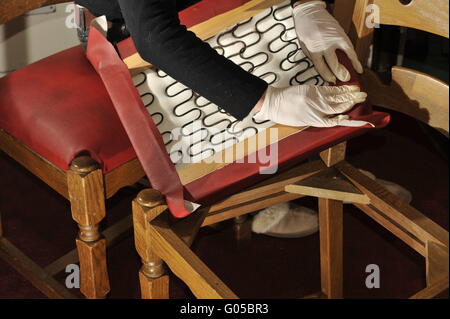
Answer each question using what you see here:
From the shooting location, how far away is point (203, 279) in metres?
1.25

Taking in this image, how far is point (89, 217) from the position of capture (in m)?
1.56

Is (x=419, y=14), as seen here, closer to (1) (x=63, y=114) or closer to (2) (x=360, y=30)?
(2) (x=360, y=30)

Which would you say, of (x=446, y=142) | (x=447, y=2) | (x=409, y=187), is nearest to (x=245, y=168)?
(x=447, y=2)

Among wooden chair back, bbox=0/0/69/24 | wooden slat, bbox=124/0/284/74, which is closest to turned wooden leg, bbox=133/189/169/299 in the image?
wooden slat, bbox=124/0/284/74

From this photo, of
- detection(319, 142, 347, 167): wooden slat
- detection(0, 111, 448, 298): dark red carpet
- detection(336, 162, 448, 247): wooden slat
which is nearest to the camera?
detection(336, 162, 448, 247): wooden slat

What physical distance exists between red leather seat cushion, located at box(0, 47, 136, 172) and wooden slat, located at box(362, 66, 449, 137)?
1.74 feet

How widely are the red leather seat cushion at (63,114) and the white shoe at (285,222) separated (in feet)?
2.33

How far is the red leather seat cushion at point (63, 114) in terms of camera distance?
155 cm

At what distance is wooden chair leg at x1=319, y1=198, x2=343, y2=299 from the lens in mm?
1654

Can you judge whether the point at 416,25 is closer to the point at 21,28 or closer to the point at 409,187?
the point at 409,187

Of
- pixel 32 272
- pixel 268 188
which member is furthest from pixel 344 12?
pixel 32 272

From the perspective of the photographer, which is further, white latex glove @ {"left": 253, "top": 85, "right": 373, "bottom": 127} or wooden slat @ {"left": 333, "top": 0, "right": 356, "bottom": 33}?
wooden slat @ {"left": 333, "top": 0, "right": 356, "bottom": 33}

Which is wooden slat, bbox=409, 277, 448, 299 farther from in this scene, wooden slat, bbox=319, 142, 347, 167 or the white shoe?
the white shoe

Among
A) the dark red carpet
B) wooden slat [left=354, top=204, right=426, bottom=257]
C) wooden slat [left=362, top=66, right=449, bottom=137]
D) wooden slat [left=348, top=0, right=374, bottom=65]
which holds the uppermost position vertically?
wooden slat [left=348, top=0, right=374, bottom=65]
